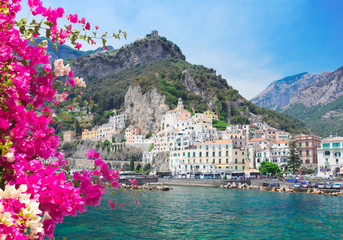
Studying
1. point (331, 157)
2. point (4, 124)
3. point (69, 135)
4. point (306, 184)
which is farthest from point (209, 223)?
point (69, 135)

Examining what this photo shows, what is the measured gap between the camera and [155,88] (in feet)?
368

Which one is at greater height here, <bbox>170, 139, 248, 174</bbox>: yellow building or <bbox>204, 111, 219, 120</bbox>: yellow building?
<bbox>204, 111, 219, 120</bbox>: yellow building

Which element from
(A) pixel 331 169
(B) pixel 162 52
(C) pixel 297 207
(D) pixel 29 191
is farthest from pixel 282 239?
(B) pixel 162 52

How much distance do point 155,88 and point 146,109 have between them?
29.7ft

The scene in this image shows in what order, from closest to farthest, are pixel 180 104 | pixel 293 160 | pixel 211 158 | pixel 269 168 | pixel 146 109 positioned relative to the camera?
pixel 269 168 < pixel 293 160 < pixel 211 158 < pixel 180 104 < pixel 146 109

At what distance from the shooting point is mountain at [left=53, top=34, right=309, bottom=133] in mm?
111062

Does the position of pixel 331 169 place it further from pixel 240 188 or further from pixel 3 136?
pixel 3 136

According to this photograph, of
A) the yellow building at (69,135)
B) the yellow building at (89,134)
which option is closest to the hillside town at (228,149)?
the yellow building at (89,134)

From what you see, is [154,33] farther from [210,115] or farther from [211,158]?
[211,158]

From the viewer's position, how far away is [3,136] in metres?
2.70

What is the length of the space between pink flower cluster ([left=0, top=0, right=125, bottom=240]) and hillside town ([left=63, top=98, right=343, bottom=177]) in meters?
65.9

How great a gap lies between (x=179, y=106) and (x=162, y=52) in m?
87.3

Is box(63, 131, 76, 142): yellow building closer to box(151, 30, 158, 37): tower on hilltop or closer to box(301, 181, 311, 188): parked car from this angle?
box(151, 30, 158, 37): tower on hilltop

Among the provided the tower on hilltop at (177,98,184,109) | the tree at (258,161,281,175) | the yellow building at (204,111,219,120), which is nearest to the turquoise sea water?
the tree at (258,161,281,175)
